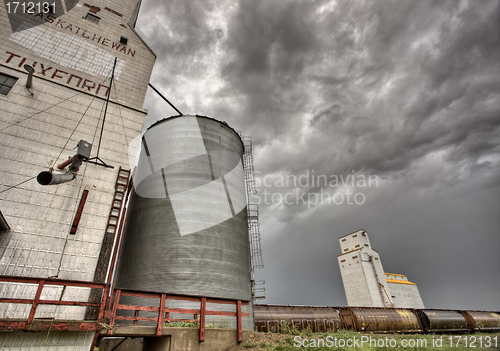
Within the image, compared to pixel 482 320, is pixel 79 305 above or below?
above

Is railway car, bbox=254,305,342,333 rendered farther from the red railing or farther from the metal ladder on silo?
the metal ladder on silo

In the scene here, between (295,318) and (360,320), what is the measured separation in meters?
5.45

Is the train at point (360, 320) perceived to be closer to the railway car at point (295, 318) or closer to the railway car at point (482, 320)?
the railway car at point (295, 318)

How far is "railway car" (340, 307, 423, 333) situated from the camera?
1971 centimetres

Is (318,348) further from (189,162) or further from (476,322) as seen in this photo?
(476,322)

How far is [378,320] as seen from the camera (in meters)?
20.7

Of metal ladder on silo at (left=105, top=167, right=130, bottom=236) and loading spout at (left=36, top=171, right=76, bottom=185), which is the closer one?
loading spout at (left=36, top=171, right=76, bottom=185)

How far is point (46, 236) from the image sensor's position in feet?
32.3

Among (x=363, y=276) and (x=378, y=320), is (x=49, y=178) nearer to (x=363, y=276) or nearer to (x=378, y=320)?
(x=378, y=320)

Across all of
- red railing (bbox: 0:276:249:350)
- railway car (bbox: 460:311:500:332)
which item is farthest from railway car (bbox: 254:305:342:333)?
railway car (bbox: 460:311:500:332)

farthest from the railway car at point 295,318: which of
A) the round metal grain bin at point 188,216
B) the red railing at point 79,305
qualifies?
the red railing at point 79,305

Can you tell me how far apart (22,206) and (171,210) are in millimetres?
6641

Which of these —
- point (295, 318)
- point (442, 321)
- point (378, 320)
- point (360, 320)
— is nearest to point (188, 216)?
point (295, 318)

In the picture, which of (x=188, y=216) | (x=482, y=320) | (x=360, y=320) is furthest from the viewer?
(x=482, y=320)
